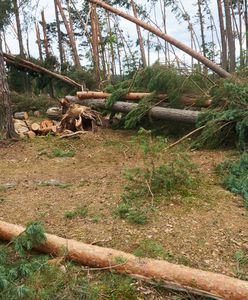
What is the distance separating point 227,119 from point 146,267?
3886 mm

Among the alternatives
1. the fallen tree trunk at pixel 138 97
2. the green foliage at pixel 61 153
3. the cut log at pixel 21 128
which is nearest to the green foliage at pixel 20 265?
the green foliage at pixel 61 153

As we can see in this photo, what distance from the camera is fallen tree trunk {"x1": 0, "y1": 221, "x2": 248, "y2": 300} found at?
2.63 metres

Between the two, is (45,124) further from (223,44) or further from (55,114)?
(223,44)

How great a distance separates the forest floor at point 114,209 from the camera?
132 inches

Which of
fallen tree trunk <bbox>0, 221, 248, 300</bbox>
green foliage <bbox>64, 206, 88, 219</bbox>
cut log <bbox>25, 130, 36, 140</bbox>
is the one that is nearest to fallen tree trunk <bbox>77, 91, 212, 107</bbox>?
cut log <bbox>25, 130, 36, 140</bbox>

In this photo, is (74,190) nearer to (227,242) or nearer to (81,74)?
(227,242)

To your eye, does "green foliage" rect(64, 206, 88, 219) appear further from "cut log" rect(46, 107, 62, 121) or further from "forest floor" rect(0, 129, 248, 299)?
"cut log" rect(46, 107, 62, 121)

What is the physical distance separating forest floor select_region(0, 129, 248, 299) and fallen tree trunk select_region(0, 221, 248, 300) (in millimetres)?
249

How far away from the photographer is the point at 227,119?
612 centimetres

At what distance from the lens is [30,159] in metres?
6.49

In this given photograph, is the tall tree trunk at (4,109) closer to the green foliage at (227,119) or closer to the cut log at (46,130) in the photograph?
the cut log at (46,130)

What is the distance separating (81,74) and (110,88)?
3653mm

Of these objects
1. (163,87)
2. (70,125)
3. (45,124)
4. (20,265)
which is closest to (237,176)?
(20,265)

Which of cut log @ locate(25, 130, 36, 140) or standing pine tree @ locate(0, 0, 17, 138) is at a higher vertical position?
standing pine tree @ locate(0, 0, 17, 138)
